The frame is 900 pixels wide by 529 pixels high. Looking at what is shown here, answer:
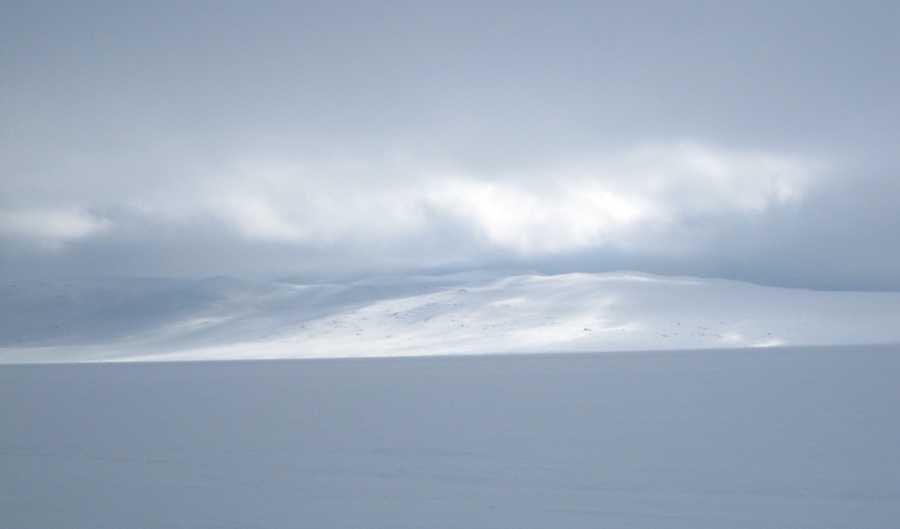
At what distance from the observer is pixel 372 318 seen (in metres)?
55.5

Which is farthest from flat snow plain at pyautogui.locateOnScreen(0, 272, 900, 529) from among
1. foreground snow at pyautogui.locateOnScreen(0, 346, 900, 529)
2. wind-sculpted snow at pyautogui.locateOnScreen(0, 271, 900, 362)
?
wind-sculpted snow at pyautogui.locateOnScreen(0, 271, 900, 362)

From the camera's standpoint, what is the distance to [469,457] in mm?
10227

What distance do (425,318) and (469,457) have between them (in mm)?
44079

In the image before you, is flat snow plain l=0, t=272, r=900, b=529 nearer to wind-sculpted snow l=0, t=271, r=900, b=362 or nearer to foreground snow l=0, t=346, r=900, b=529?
foreground snow l=0, t=346, r=900, b=529

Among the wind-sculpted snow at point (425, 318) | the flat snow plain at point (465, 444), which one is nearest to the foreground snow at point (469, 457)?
the flat snow plain at point (465, 444)

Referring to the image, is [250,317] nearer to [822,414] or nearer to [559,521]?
[822,414]

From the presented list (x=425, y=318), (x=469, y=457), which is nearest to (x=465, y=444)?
(x=469, y=457)

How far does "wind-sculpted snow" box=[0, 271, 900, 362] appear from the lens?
44.9m

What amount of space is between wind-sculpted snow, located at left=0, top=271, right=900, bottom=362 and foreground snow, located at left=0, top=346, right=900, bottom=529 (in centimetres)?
2424

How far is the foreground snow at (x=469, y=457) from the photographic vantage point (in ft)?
24.8

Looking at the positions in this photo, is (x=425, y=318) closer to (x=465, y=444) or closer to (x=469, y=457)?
(x=465, y=444)

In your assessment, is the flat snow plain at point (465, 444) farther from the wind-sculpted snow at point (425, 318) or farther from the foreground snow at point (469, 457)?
the wind-sculpted snow at point (425, 318)

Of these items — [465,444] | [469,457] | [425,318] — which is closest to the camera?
[469,457]

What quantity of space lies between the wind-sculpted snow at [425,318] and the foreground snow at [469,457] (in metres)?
24.2
